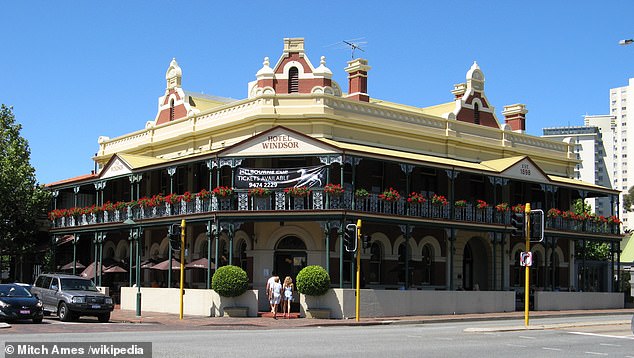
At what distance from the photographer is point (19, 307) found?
83.3ft

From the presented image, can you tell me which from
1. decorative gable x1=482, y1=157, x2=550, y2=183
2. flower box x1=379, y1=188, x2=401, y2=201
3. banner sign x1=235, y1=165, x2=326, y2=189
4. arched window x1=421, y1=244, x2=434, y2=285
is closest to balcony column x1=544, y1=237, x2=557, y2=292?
decorative gable x1=482, y1=157, x2=550, y2=183

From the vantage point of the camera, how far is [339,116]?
1415 inches

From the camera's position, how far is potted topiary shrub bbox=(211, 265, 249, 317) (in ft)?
101

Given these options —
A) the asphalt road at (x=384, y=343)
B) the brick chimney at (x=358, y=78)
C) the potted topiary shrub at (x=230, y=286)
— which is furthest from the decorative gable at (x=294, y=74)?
the asphalt road at (x=384, y=343)

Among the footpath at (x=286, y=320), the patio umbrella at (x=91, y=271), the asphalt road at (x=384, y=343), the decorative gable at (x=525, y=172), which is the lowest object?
the footpath at (x=286, y=320)

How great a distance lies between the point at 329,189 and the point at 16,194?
18.9m

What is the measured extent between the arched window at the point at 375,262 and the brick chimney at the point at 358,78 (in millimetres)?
7101

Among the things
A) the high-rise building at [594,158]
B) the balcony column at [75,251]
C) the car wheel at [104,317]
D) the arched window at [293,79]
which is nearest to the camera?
the car wheel at [104,317]

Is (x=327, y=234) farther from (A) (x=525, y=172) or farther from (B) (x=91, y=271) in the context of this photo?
(B) (x=91, y=271)

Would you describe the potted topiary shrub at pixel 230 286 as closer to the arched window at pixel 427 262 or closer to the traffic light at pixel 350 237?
the traffic light at pixel 350 237

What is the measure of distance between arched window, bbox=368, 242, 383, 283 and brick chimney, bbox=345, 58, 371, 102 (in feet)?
23.3

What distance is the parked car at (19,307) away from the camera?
25231mm

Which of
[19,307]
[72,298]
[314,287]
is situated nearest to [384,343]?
[314,287]

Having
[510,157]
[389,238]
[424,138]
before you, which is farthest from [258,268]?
[510,157]
